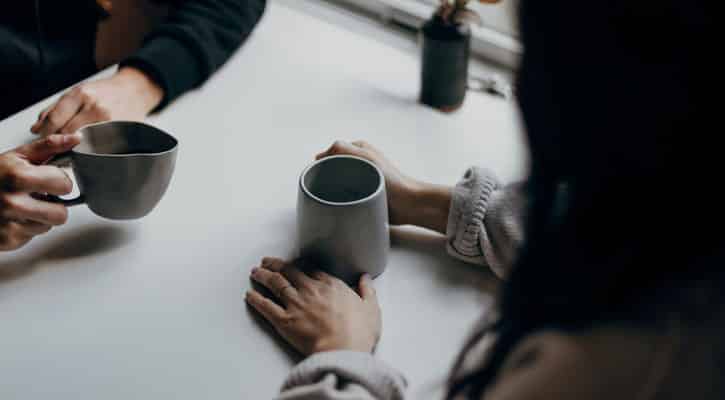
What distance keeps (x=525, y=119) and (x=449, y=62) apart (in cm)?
54

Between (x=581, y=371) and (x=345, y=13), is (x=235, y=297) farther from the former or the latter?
(x=345, y=13)

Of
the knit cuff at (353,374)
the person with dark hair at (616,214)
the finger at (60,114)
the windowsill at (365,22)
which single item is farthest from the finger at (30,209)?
the windowsill at (365,22)

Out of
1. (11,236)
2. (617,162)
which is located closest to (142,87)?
(11,236)

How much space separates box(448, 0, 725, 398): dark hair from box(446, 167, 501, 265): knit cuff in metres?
0.29

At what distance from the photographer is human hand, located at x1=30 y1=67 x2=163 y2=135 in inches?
32.0

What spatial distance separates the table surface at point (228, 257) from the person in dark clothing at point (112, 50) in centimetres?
4

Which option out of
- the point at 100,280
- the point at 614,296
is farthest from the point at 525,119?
the point at 100,280

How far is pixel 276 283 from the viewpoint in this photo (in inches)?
25.3

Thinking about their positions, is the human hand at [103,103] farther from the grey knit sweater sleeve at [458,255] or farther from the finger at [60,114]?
the grey knit sweater sleeve at [458,255]

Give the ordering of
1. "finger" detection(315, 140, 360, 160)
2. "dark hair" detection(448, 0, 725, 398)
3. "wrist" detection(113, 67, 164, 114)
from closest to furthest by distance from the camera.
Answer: "dark hair" detection(448, 0, 725, 398)
"finger" detection(315, 140, 360, 160)
"wrist" detection(113, 67, 164, 114)

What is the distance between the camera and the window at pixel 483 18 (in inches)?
42.3

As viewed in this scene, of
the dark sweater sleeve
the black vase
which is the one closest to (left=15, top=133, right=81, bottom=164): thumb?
the dark sweater sleeve

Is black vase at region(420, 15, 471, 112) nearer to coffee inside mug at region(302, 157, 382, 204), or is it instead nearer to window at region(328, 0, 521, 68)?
window at region(328, 0, 521, 68)

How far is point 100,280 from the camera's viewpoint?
0.66 meters
